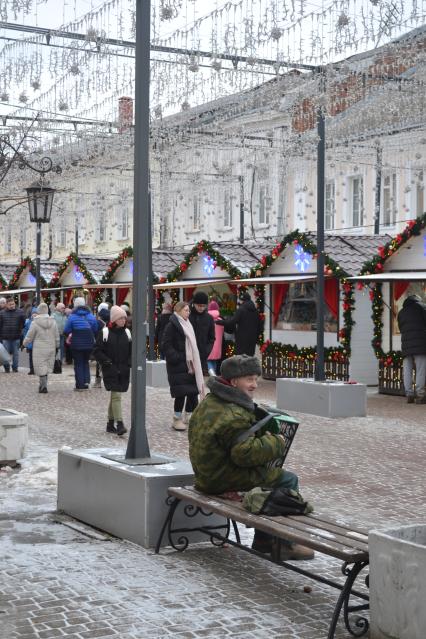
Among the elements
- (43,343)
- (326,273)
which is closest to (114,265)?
(326,273)

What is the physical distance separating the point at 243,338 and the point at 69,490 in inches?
490

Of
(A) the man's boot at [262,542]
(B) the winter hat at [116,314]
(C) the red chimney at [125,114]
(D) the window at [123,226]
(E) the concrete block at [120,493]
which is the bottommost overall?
(A) the man's boot at [262,542]

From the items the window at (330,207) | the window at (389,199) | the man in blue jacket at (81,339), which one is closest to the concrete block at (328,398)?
the man in blue jacket at (81,339)

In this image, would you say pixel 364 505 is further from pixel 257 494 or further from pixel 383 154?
pixel 383 154

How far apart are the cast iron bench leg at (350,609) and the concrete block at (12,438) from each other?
19.5ft

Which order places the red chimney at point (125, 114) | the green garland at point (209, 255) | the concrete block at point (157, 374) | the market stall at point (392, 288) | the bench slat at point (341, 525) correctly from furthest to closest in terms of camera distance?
the green garland at point (209, 255), the concrete block at point (157, 374), the red chimney at point (125, 114), the market stall at point (392, 288), the bench slat at point (341, 525)

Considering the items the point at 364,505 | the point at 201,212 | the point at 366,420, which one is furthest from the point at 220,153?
the point at 364,505

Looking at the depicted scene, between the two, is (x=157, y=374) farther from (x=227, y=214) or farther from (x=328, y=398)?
(x=227, y=214)

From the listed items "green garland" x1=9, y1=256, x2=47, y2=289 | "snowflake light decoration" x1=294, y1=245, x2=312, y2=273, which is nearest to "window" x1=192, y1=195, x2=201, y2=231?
"green garland" x1=9, y1=256, x2=47, y2=289

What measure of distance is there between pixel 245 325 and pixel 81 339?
3135 mm

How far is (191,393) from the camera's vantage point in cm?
1388

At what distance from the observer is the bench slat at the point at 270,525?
5364 mm

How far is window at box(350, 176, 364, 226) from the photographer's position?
109ft

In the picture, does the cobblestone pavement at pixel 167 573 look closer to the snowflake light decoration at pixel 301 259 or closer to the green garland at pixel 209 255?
the snowflake light decoration at pixel 301 259
